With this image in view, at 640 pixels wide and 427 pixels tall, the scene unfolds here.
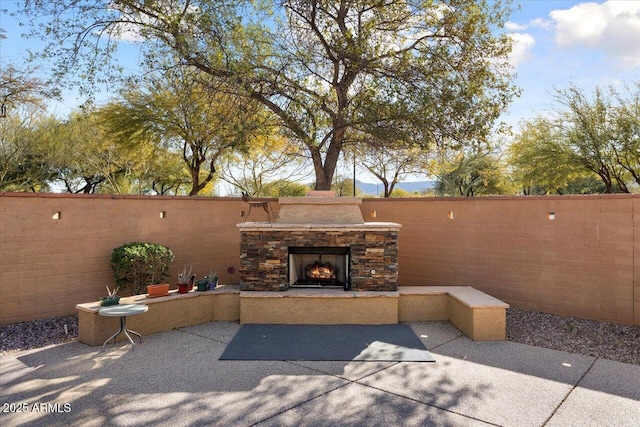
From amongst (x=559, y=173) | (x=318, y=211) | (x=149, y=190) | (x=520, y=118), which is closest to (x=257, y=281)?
(x=318, y=211)

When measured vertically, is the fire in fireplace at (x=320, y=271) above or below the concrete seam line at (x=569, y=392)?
above

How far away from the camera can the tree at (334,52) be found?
834 cm

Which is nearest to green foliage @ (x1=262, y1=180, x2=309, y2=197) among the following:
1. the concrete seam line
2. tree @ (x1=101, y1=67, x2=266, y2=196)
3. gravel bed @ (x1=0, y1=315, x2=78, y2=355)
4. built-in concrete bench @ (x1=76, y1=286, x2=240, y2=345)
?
tree @ (x1=101, y1=67, x2=266, y2=196)

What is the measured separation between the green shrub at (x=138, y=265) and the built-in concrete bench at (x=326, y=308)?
724 mm

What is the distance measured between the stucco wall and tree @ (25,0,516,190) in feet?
7.27

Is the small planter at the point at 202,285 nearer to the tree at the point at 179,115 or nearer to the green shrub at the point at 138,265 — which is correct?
the green shrub at the point at 138,265

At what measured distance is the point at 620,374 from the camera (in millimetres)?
4613

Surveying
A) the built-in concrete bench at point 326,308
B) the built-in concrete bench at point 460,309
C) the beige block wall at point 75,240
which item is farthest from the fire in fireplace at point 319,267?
the beige block wall at point 75,240

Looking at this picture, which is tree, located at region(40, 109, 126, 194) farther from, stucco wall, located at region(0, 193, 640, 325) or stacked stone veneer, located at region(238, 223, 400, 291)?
stacked stone veneer, located at region(238, 223, 400, 291)

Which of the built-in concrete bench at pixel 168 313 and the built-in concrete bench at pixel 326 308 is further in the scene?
the built-in concrete bench at pixel 326 308

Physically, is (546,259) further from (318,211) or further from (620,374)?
(318,211)

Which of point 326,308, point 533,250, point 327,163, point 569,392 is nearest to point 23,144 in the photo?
point 327,163

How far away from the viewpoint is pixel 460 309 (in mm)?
6383

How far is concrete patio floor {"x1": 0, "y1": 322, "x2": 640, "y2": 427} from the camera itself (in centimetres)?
357
